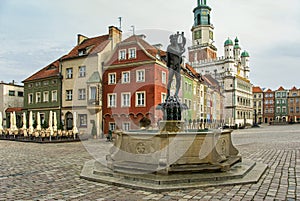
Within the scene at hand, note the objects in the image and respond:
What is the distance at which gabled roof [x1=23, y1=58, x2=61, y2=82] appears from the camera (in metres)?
34.9

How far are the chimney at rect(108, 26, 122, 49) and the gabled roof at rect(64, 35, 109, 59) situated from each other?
0.74m

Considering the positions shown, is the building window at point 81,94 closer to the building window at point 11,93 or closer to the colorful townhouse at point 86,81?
the colorful townhouse at point 86,81

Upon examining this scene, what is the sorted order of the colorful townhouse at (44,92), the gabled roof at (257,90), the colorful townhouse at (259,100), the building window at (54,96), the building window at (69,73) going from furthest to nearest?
1. the colorful townhouse at (259,100)
2. the gabled roof at (257,90)
3. the building window at (54,96)
4. the colorful townhouse at (44,92)
5. the building window at (69,73)

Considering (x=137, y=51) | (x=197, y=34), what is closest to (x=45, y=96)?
(x=137, y=51)

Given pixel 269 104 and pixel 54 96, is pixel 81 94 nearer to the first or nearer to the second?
pixel 54 96

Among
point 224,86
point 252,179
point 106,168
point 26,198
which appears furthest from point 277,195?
point 224,86

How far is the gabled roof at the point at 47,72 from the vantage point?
34.9 m

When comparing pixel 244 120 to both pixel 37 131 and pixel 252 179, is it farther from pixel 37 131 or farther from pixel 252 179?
pixel 252 179

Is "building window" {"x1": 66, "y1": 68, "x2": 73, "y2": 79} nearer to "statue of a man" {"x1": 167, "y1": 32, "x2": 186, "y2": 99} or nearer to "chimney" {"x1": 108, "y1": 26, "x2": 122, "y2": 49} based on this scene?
"chimney" {"x1": 108, "y1": 26, "x2": 122, "y2": 49}

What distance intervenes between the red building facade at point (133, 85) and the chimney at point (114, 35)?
A: 1.43 meters

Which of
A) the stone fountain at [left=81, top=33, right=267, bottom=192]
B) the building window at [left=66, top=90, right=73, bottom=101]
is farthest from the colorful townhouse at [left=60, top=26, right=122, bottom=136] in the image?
the stone fountain at [left=81, top=33, right=267, bottom=192]

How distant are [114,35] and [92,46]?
2896 millimetres

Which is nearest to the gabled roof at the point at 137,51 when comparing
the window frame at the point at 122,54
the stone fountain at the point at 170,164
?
the window frame at the point at 122,54

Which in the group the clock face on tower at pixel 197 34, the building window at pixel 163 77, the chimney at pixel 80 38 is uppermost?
the clock face on tower at pixel 197 34
